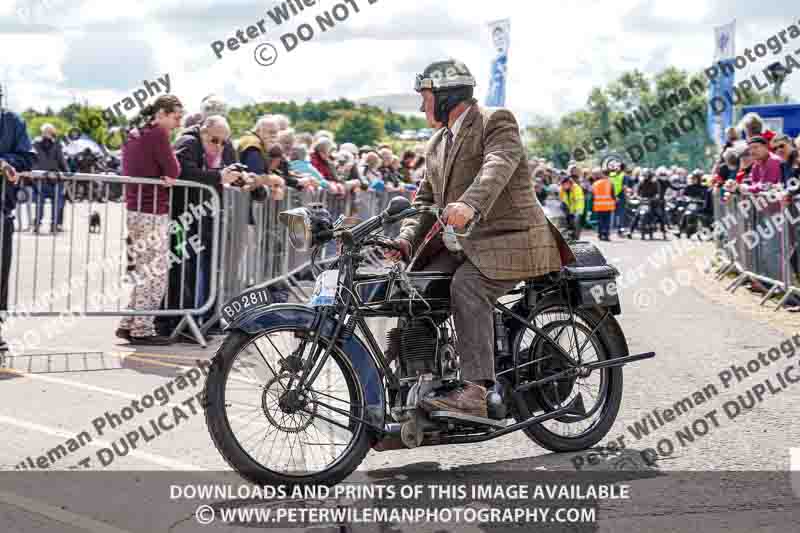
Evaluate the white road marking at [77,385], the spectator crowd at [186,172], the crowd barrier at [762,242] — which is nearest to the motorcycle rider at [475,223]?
the spectator crowd at [186,172]

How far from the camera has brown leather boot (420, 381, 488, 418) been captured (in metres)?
5.36

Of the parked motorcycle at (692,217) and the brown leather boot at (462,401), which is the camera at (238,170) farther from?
the parked motorcycle at (692,217)

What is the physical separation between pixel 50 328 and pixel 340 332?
235 inches

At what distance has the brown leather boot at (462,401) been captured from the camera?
5.36 meters

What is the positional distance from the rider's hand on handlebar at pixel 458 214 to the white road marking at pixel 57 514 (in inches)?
74.3

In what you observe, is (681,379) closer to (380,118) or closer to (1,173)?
(1,173)

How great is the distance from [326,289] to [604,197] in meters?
25.8

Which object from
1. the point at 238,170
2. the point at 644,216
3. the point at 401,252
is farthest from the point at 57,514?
the point at 644,216

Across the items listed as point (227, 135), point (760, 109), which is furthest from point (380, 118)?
point (227, 135)

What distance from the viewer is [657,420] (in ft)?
22.6

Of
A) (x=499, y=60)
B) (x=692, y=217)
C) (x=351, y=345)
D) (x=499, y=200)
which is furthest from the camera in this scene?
(x=692, y=217)

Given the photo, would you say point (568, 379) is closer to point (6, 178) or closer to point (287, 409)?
point (287, 409)

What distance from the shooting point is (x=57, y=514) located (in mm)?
4824

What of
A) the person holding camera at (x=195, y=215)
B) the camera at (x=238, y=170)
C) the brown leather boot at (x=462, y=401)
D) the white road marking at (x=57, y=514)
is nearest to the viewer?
the white road marking at (x=57, y=514)
